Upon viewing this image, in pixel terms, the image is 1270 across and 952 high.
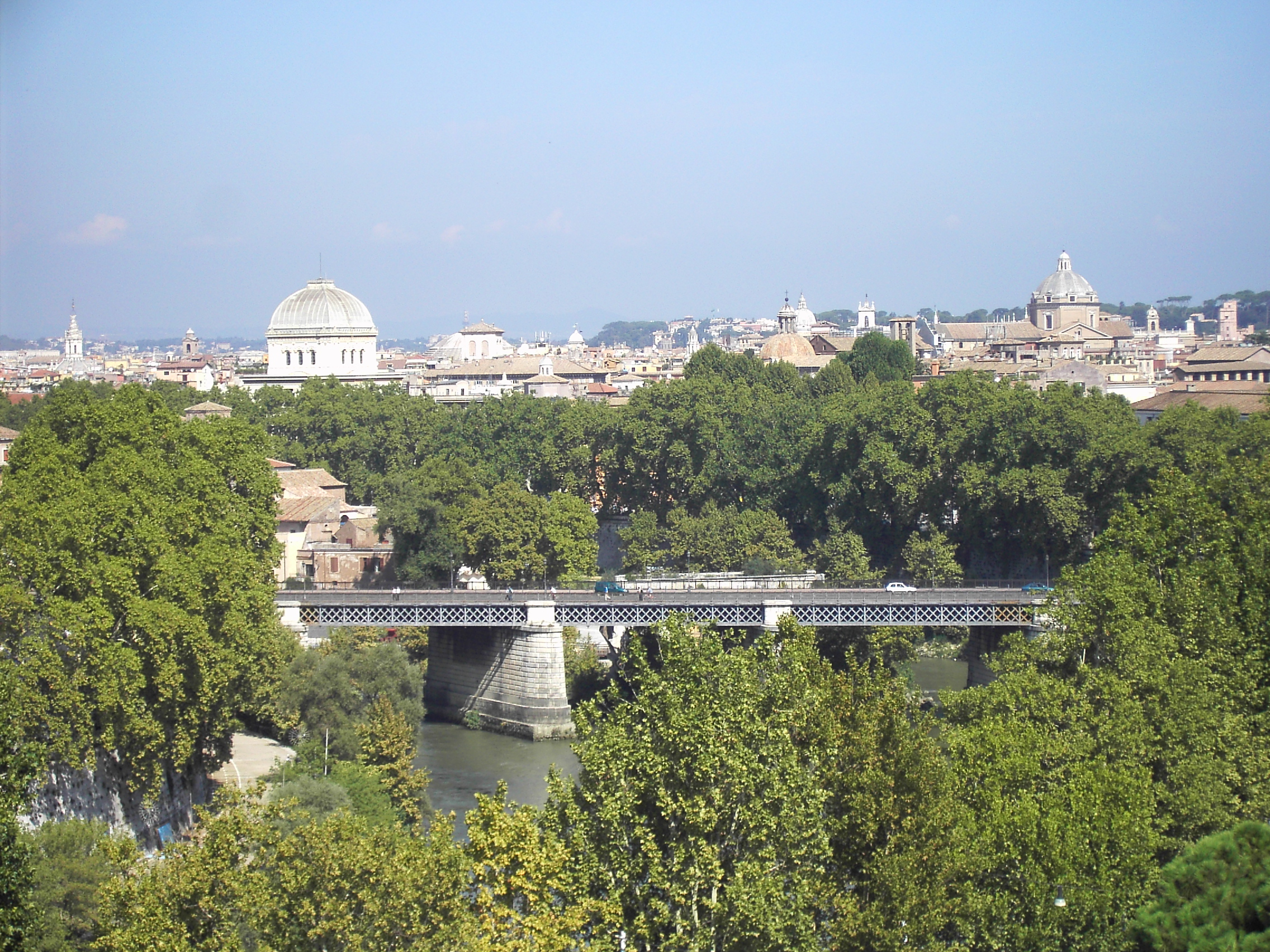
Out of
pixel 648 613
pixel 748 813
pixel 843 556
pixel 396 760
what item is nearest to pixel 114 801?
pixel 396 760

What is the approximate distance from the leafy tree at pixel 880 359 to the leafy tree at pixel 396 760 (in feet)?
154

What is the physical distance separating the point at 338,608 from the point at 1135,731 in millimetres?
20436

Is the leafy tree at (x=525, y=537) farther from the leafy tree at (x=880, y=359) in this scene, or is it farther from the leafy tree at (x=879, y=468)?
the leafy tree at (x=880, y=359)

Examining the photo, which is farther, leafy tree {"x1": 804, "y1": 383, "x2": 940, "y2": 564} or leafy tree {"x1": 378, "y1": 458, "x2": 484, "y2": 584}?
leafy tree {"x1": 804, "y1": 383, "x2": 940, "y2": 564}

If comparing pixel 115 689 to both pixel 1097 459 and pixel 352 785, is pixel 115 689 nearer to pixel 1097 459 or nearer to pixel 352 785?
pixel 352 785

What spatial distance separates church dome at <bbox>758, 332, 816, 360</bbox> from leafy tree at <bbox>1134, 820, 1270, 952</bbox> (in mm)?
88457

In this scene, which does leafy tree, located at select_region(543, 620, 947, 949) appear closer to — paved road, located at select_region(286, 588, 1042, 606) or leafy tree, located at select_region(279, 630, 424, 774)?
leafy tree, located at select_region(279, 630, 424, 774)

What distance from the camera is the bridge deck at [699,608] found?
37062 mm

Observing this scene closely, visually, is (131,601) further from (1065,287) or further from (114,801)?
(1065,287)

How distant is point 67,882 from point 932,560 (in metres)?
28.5

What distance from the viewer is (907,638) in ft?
130

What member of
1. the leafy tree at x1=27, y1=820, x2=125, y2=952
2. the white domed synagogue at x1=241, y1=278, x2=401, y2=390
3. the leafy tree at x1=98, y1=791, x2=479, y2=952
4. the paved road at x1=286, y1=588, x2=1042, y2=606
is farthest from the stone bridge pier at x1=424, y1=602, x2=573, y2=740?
the white domed synagogue at x1=241, y1=278, x2=401, y2=390

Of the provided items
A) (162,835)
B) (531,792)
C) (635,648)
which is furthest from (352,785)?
(635,648)

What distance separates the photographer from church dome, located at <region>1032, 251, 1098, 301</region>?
13488 cm
